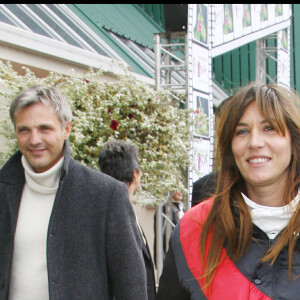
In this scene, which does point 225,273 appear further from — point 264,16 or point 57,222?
point 264,16

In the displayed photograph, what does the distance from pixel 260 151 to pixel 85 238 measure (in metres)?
1.10

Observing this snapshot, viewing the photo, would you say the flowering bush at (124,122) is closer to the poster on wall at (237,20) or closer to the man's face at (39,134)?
the man's face at (39,134)

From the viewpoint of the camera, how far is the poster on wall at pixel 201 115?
7736mm

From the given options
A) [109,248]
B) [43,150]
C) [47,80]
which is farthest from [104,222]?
[47,80]

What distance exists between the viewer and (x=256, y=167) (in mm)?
1980

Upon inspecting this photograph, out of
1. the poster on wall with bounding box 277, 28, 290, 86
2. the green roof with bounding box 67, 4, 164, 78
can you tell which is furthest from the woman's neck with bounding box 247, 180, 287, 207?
the poster on wall with bounding box 277, 28, 290, 86

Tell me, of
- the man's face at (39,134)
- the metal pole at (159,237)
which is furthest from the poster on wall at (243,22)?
the man's face at (39,134)

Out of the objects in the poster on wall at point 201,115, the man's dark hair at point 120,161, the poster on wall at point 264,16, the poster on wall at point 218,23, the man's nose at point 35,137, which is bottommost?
the man's nose at point 35,137

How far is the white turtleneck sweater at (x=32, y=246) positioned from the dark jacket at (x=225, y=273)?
0.76 m

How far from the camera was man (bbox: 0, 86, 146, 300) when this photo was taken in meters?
2.71

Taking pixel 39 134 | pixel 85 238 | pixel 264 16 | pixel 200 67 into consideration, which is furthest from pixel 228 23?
pixel 85 238

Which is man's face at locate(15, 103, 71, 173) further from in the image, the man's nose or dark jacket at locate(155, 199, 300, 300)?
dark jacket at locate(155, 199, 300, 300)

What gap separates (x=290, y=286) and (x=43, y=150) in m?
1.42

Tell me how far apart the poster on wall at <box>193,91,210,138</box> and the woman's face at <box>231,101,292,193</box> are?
5.63 metres
